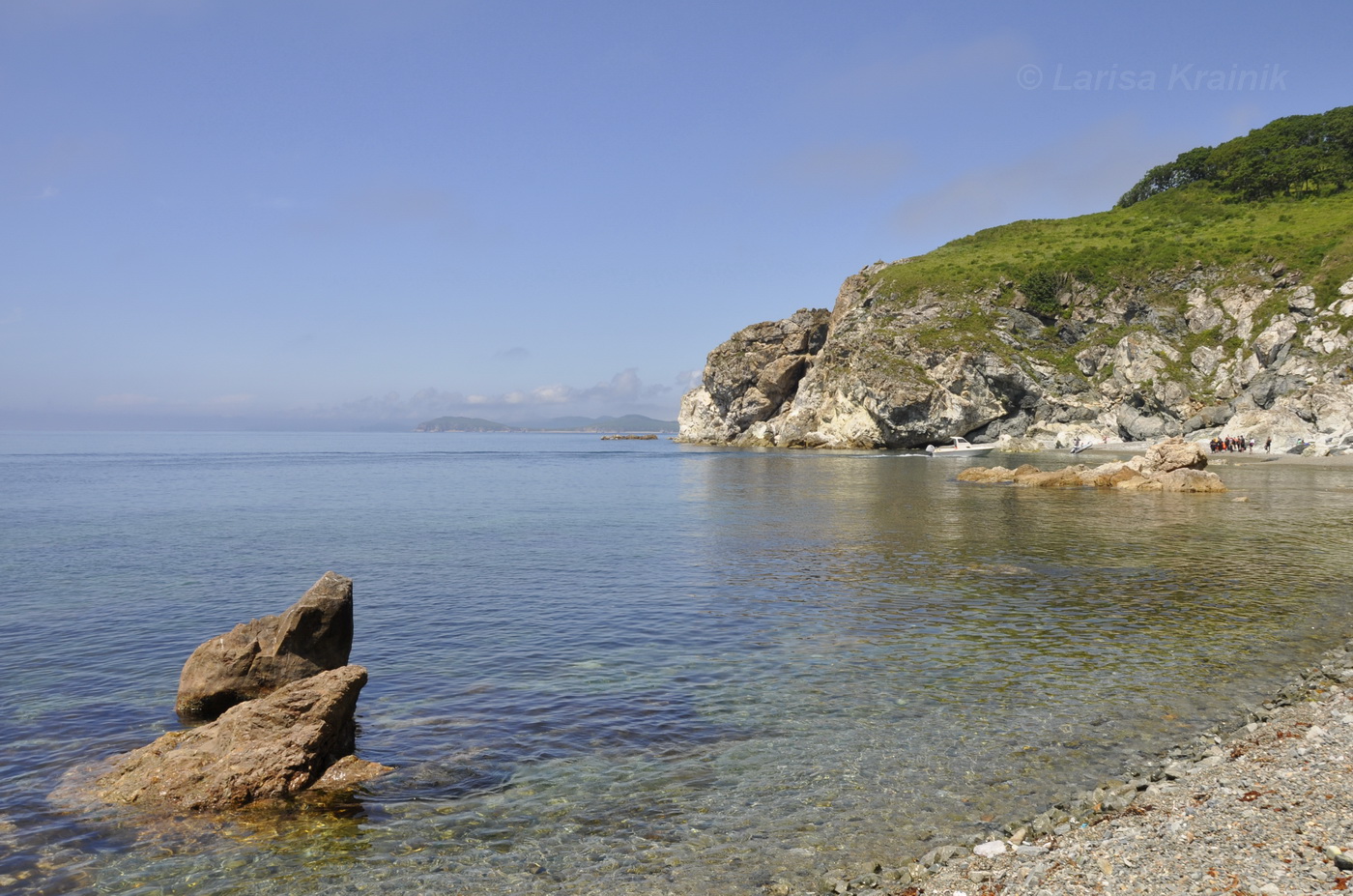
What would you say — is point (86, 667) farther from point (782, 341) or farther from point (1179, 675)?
point (782, 341)

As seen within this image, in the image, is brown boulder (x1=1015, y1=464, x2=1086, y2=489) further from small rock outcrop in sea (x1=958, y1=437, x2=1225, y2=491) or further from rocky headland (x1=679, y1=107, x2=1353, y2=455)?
rocky headland (x1=679, y1=107, x2=1353, y2=455)

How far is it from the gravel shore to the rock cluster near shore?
745 centimetres

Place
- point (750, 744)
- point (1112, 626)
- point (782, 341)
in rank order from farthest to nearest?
1. point (782, 341)
2. point (1112, 626)
3. point (750, 744)

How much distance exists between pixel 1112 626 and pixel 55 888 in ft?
66.7

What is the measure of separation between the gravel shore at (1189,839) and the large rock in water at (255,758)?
292 inches

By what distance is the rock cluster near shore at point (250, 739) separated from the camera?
35.9 feet

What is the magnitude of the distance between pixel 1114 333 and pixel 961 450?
112 feet

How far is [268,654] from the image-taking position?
14.7 meters

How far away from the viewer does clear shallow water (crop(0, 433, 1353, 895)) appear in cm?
957

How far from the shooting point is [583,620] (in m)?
21.3

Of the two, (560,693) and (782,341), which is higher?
(782,341)

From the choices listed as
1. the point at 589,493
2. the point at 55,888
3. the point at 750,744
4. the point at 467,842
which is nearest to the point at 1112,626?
the point at 750,744

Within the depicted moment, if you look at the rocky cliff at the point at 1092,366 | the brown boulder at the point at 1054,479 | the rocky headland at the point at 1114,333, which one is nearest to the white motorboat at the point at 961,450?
the rocky headland at the point at 1114,333

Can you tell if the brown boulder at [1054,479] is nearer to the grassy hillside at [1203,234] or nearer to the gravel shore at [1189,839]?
the gravel shore at [1189,839]
